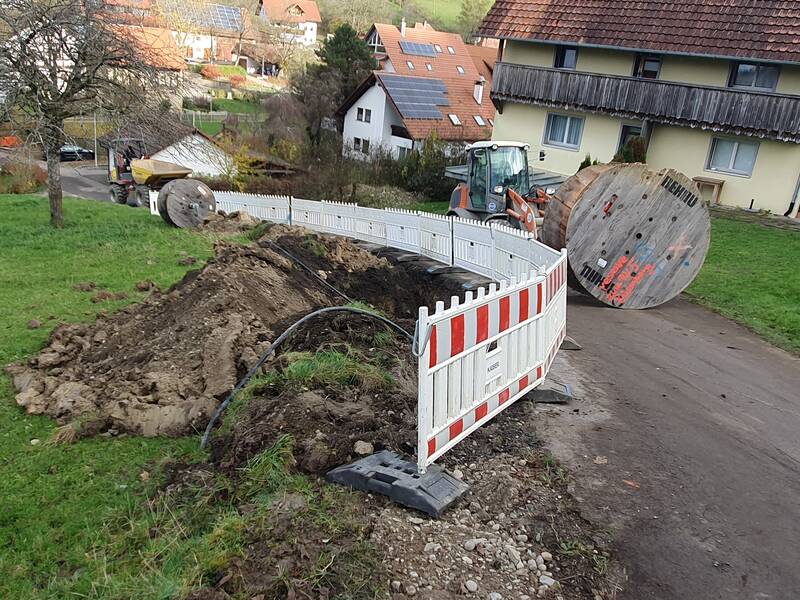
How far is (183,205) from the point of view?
16.0 metres

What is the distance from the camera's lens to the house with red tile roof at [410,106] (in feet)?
128

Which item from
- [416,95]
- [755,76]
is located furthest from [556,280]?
[416,95]

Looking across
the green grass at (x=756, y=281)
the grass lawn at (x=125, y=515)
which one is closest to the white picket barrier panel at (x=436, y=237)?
the green grass at (x=756, y=281)

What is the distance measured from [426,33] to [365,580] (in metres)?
52.3

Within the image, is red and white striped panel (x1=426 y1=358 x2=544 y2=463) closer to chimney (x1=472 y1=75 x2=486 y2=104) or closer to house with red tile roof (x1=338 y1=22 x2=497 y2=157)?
house with red tile roof (x1=338 y1=22 x2=497 y2=157)

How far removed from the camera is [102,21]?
1430cm

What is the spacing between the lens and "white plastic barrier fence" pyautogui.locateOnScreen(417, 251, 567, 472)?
429 centimetres

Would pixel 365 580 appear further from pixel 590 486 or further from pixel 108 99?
pixel 108 99

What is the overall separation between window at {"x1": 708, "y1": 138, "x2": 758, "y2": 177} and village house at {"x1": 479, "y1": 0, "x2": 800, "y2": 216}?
35 millimetres

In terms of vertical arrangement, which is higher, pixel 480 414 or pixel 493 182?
pixel 493 182

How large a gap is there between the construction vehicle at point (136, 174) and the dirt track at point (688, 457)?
25.0 meters

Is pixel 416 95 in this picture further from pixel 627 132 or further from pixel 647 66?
pixel 647 66

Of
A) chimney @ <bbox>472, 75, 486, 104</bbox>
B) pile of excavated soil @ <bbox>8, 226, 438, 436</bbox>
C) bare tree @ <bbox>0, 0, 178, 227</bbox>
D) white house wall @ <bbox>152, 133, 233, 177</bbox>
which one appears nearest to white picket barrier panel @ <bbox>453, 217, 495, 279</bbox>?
pile of excavated soil @ <bbox>8, 226, 438, 436</bbox>

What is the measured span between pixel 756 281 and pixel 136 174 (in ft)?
85.0
